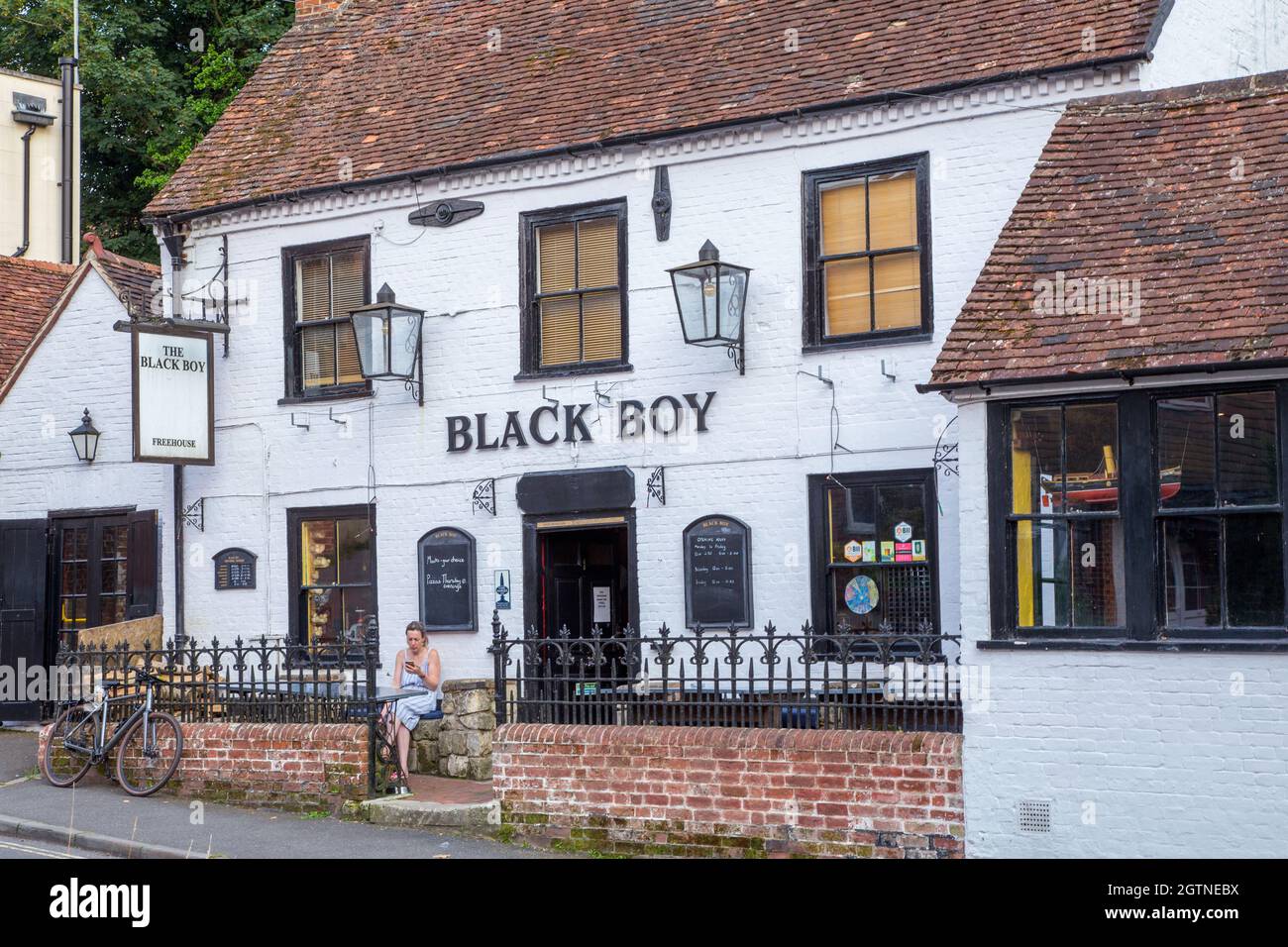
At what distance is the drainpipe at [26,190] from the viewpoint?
26641 millimetres

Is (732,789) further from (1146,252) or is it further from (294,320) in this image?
(294,320)

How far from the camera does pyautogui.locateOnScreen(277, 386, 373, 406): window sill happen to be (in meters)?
16.5

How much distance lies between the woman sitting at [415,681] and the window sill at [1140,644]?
4987 mm

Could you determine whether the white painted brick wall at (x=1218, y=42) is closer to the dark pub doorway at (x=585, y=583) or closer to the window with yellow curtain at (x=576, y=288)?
the window with yellow curtain at (x=576, y=288)

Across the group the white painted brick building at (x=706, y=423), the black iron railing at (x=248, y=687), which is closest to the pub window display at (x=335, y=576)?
the white painted brick building at (x=706, y=423)

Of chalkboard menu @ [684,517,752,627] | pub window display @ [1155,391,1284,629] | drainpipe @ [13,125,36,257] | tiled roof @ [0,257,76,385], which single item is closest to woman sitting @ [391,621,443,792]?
chalkboard menu @ [684,517,752,627]

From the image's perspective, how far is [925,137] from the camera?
13750 millimetres

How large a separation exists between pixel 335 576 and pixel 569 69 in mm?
5653

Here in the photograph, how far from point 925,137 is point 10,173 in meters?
18.3

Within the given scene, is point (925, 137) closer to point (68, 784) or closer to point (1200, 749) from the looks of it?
point (1200, 749)

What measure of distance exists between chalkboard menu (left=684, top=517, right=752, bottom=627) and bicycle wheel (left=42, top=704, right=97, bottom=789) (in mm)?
5419

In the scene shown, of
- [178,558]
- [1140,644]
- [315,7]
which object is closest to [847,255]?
[1140,644]

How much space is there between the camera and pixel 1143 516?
10.6 metres

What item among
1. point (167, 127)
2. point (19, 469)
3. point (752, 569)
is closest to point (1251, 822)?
point (752, 569)
